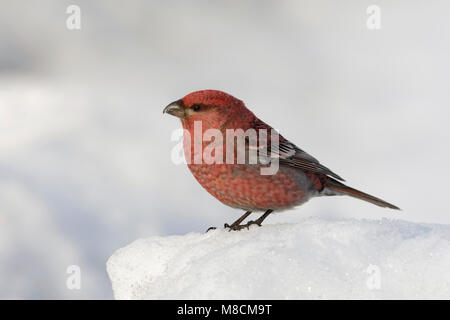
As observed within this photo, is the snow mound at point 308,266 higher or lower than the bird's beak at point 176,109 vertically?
lower

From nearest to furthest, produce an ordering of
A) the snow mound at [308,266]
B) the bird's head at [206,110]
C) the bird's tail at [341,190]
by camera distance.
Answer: the snow mound at [308,266], the bird's head at [206,110], the bird's tail at [341,190]

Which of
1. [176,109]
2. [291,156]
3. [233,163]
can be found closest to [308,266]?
[233,163]

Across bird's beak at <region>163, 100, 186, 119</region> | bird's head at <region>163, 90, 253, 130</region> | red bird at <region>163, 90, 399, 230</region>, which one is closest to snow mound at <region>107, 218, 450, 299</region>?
red bird at <region>163, 90, 399, 230</region>

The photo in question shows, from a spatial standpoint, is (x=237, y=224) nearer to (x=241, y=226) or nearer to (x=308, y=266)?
(x=241, y=226)

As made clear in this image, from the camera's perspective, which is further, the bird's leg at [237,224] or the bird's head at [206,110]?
the bird's leg at [237,224]

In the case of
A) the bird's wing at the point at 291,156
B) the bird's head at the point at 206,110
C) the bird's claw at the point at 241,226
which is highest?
the bird's head at the point at 206,110

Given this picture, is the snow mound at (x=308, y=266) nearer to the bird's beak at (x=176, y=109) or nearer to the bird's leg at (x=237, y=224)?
the bird's leg at (x=237, y=224)

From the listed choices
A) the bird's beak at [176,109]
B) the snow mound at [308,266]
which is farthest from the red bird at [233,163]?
the snow mound at [308,266]
